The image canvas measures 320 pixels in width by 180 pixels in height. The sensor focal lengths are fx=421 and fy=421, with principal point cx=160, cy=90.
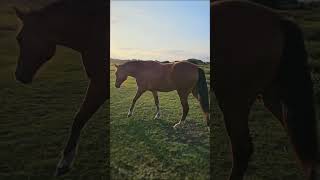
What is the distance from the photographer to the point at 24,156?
3.73m

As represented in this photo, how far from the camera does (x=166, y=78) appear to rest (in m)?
3.94

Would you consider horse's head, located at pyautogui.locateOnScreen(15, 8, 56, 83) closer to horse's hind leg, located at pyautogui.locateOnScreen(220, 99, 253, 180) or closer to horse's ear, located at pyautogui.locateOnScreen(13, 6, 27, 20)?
horse's ear, located at pyautogui.locateOnScreen(13, 6, 27, 20)

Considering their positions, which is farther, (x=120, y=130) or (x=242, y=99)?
(x=120, y=130)

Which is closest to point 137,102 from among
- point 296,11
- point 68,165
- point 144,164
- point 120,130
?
point 120,130

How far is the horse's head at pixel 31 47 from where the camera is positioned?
380 cm

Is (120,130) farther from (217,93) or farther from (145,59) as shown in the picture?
(217,93)

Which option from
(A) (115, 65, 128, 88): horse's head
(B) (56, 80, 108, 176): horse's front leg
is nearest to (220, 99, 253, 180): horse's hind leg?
(A) (115, 65, 128, 88): horse's head

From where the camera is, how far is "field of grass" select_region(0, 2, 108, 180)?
A: 3.72m

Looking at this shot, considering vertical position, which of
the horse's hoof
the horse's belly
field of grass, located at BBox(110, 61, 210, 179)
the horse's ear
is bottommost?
the horse's hoof

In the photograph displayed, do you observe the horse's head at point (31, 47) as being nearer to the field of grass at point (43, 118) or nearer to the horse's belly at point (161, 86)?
the field of grass at point (43, 118)

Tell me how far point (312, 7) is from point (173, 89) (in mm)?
1455

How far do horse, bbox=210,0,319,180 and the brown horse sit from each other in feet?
0.73

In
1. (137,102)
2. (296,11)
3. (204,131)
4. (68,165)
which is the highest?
(296,11)

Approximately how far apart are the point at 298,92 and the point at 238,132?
0.59 m
